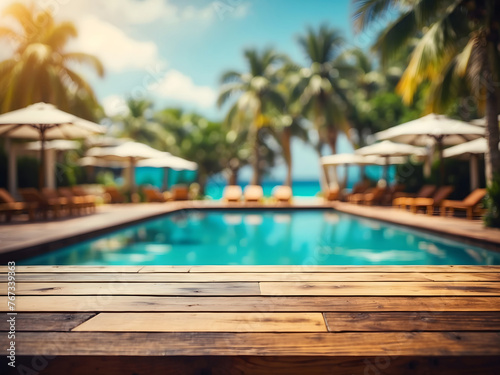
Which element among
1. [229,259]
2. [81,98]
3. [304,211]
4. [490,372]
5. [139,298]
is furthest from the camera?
[81,98]

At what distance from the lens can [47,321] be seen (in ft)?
6.84

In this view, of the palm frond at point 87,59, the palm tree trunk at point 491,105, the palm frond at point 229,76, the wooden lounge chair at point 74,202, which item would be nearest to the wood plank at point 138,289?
the palm tree trunk at point 491,105

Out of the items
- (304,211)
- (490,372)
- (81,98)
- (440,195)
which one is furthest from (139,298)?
(81,98)

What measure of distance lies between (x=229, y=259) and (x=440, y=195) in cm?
677

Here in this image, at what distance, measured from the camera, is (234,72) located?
24297 mm

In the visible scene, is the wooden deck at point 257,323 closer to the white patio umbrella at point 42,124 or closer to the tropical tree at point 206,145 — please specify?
the white patio umbrella at point 42,124

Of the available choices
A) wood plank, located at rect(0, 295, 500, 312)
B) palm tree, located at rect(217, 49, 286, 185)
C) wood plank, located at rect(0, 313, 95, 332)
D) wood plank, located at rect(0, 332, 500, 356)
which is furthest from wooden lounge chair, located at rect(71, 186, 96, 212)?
palm tree, located at rect(217, 49, 286, 185)

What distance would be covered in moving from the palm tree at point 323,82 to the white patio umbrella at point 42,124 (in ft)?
49.3

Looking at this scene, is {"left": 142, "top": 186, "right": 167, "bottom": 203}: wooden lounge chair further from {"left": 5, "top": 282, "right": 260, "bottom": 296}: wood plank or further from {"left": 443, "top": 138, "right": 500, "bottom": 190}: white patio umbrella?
{"left": 5, "top": 282, "right": 260, "bottom": 296}: wood plank

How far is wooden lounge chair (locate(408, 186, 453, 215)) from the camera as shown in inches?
411

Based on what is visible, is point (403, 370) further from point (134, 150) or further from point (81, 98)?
point (81, 98)

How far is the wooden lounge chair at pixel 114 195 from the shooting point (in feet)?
51.5

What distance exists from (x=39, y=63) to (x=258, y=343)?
17.5m

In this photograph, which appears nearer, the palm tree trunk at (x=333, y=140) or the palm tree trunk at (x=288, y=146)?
the palm tree trunk at (x=333, y=140)
